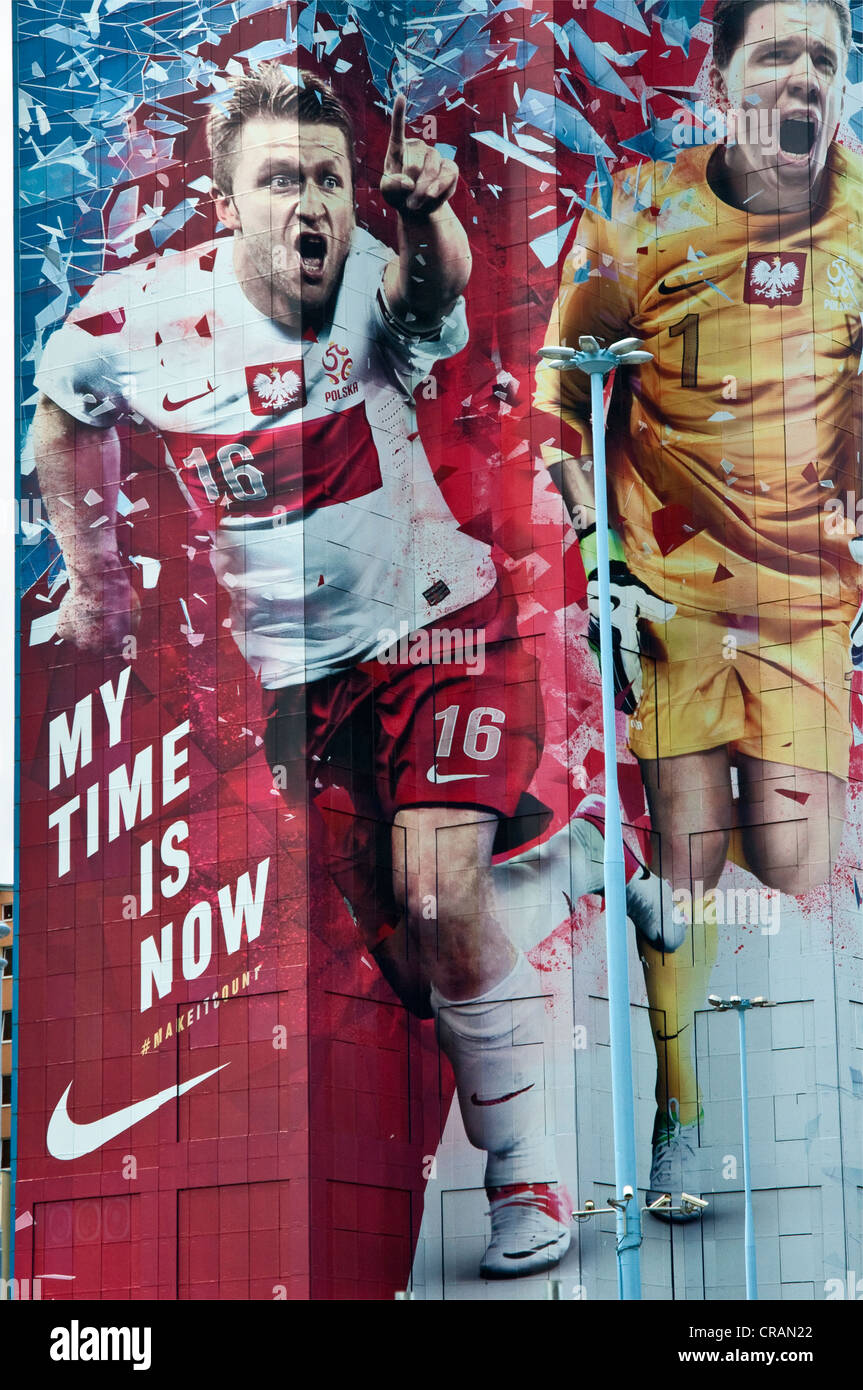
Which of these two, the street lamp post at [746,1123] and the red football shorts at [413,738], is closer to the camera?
the street lamp post at [746,1123]

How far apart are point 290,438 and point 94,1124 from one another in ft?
62.3

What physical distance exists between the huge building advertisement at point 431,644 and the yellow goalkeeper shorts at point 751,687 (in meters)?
0.13

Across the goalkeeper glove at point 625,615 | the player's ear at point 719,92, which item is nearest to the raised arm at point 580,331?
the goalkeeper glove at point 625,615

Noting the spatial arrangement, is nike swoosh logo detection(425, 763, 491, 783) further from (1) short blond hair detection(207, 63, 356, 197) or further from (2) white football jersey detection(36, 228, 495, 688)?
(1) short blond hair detection(207, 63, 356, 197)

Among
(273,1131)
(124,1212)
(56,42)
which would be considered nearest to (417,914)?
(273,1131)

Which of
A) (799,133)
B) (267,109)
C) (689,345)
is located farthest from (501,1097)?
(799,133)

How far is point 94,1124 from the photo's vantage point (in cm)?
5878

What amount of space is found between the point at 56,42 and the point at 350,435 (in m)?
16.0

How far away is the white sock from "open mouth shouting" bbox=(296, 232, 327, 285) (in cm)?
1905

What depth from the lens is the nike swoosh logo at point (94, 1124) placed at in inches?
2260

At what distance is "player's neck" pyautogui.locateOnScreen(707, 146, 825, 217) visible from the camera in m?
62.5

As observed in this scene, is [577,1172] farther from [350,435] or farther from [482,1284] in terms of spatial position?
[350,435]

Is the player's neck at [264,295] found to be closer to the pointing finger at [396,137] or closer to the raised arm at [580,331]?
the pointing finger at [396,137]

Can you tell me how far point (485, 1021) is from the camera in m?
58.2
